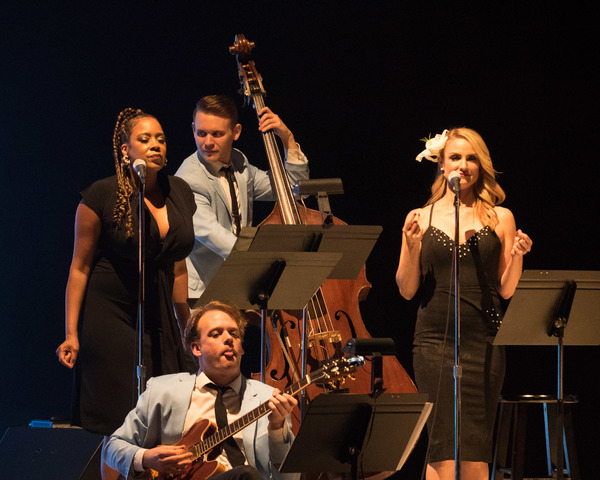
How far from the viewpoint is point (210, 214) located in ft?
14.0

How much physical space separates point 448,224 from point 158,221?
48.9 inches

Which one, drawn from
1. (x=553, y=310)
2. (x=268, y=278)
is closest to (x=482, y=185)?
(x=553, y=310)

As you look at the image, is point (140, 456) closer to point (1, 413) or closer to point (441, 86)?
point (1, 413)

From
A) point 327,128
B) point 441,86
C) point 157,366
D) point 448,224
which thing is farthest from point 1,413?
point 441,86

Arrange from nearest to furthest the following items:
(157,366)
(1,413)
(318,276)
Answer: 1. (318,276)
2. (157,366)
3. (1,413)

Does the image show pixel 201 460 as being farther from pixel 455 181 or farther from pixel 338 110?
pixel 338 110

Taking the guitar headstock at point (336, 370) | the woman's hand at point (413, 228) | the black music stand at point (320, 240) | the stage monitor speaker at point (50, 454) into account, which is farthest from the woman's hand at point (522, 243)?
the stage monitor speaker at point (50, 454)

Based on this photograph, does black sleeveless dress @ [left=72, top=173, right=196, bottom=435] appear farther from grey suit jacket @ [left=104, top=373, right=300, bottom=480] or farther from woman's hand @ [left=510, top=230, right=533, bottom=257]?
woman's hand @ [left=510, top=230, right=533, bottom=257]

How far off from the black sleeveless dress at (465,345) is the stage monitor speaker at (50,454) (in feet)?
5.13

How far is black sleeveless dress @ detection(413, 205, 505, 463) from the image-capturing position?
369cm

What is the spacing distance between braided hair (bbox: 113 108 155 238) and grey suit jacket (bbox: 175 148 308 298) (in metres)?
0.48

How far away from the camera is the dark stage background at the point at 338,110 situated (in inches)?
200

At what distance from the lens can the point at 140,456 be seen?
3.04 metres

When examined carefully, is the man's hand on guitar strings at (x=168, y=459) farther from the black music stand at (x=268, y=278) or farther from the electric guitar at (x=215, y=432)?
the black music stand at (x=268, y=278)
